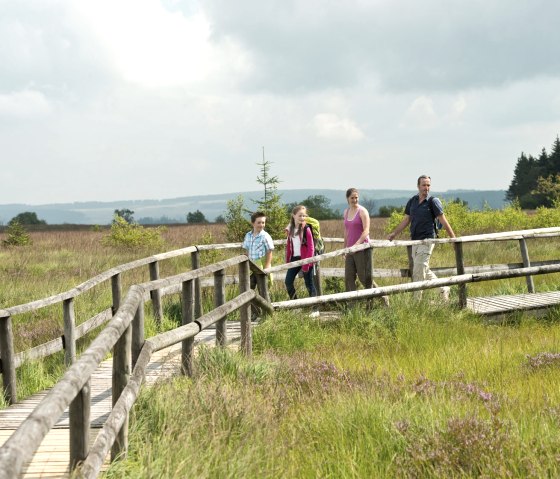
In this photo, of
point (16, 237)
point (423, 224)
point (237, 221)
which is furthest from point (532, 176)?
point (423, 224)

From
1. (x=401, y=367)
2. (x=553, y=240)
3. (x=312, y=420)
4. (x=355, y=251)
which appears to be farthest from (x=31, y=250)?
A: (x=312, y=420)

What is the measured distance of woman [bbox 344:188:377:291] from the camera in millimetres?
10102

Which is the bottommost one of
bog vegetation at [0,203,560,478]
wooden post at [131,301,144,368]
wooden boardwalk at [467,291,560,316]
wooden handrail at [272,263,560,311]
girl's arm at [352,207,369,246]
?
wooden boardwalk at [467,291,560,316]

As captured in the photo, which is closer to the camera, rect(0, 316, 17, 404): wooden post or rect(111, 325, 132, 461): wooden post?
rect(111, 325, 132, 461): wooden post

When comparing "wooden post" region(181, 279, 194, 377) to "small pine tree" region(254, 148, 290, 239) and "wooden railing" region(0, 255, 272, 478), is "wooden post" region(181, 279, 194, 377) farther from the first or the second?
"small pine tree" region(254, 148, 290, 239)

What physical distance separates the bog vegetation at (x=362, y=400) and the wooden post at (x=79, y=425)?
0.50 m

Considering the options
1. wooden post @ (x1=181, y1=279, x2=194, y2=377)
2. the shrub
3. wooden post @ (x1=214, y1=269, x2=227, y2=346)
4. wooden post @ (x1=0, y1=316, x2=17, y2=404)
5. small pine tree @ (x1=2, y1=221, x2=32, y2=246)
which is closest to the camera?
wooden post @ (x1=181, y1=279, x2=194, y2=377)

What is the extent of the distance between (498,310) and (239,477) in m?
7.14

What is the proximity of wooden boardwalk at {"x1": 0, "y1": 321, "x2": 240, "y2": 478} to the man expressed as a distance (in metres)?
3.21

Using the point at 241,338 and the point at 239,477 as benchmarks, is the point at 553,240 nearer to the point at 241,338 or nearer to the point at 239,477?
the point at 241,338

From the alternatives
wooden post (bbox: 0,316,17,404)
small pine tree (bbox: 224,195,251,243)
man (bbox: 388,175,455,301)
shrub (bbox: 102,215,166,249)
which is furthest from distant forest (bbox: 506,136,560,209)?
wooden post (bbox: 0,316,17,404)

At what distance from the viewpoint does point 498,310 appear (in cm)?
1023

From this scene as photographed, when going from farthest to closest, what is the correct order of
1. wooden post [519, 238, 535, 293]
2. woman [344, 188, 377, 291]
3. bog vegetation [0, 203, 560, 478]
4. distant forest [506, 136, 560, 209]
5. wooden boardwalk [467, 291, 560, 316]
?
distant forest [506, 136, 560, 209], wooden post [519, 238, 535, 293], wooden boardwalk [467, 291, 560, 316], woman [344, 188, 377, 291], bog vegetation [0, 203, 560, 478]

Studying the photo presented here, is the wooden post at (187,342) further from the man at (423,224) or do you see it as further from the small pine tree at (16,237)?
the small pine tree at (16,237)
